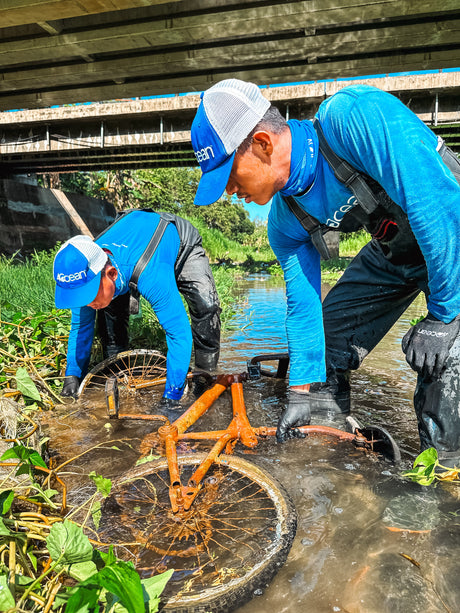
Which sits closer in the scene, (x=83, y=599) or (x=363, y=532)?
(x=83, y=599)

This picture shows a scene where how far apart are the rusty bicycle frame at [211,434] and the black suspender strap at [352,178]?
139 cm

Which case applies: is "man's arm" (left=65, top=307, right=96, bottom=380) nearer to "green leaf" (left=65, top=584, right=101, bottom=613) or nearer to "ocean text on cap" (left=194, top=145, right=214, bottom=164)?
"ocean text on cap" (left=194, top=145, right=214, bottom=164)

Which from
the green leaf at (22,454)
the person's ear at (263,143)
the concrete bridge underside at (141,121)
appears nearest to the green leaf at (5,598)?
the green leaf at (22,454)

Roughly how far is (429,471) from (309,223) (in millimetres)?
1442

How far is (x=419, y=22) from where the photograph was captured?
6.40 m

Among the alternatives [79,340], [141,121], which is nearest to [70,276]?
[79,340]

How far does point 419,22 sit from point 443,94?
3.25 meters

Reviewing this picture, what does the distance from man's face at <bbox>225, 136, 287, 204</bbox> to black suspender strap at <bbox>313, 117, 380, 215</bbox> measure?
25cm

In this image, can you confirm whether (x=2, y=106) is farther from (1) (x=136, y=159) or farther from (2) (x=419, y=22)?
(2) (x=419, y=22)

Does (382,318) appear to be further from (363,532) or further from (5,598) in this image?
(5,598)

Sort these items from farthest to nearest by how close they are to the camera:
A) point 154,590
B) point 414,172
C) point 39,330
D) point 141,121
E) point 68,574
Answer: point 141,121 → point 39,330 → point 414,172 → point 68,574 → point 154,590

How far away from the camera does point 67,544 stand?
132 cm

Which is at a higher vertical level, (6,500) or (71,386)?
(6,500)

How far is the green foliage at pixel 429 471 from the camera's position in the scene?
6.55 feet
